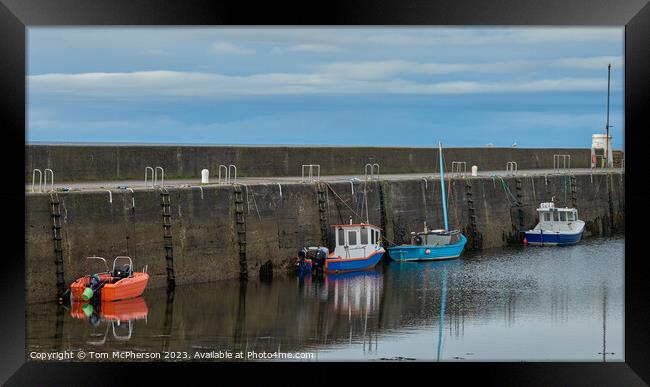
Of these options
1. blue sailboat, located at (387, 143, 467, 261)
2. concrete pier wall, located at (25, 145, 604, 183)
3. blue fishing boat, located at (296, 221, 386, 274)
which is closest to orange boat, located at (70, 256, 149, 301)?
concrete pier wall, located at (25, 145, 604, 183)

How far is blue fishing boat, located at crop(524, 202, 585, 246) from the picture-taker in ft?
133

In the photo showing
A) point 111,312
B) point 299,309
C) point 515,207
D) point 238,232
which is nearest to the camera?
point 111,312

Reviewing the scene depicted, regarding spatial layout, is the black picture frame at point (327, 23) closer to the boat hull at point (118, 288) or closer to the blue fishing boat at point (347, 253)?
the boat hull at point (118, 288)

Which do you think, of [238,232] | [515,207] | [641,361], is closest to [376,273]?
[238,232]

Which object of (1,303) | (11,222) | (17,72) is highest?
(17,72)

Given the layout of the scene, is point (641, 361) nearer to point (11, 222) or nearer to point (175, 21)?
point (175, 21)

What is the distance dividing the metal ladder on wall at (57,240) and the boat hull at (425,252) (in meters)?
12.8

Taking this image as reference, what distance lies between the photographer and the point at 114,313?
20.9 metres

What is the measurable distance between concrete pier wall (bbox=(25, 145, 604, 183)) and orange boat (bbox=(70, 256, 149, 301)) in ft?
8.26

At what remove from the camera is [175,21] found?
10531 millimetres

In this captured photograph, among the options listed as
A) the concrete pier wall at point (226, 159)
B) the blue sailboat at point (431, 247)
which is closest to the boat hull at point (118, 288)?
the concrete pier wall at point (226, 159)

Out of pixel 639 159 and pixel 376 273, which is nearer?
pixel 639 159

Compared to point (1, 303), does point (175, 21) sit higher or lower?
higher

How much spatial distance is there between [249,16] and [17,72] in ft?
7.83
